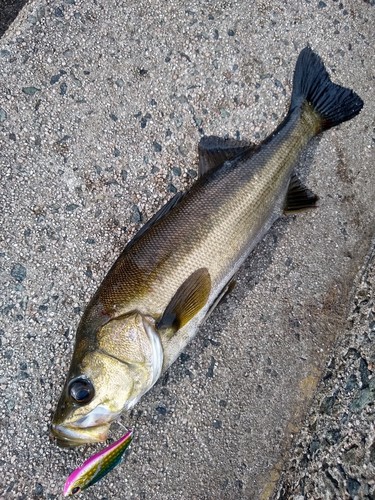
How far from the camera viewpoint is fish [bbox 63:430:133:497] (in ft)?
8.34

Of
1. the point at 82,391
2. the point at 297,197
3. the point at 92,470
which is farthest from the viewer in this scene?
the point at 297,197

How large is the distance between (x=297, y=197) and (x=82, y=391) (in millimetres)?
1575

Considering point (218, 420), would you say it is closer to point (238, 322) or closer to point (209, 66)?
point (238, 322)

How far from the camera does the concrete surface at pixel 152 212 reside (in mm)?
2740

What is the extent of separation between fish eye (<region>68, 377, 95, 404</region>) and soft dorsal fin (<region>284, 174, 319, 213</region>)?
4.69 feet

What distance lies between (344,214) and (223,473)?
1.72 meters

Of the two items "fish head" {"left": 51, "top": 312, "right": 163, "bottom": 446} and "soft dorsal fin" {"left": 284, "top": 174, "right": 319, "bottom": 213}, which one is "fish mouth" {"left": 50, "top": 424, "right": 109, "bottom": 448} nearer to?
"fish head" {"left": 51, "top": 312, "right": 163, "bottom": 446}

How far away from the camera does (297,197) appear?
291cm

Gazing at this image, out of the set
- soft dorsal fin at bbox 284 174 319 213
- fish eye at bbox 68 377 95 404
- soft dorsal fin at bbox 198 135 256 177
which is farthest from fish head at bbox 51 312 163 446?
soft dorsal fin at bbox 284 174 319 213

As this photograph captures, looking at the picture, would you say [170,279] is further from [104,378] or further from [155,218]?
[104,378]

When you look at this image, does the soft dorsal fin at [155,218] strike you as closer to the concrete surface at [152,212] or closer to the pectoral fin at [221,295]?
the concrete surface at [152,212]

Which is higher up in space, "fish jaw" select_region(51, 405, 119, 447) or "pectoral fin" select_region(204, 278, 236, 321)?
"fish jaw" select_region(51, 405, 119, 447)

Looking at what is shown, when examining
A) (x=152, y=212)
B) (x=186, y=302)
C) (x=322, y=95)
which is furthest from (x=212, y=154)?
(x=186, y=302)

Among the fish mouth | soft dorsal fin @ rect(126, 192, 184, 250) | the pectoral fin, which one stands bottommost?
the pectoral fin
